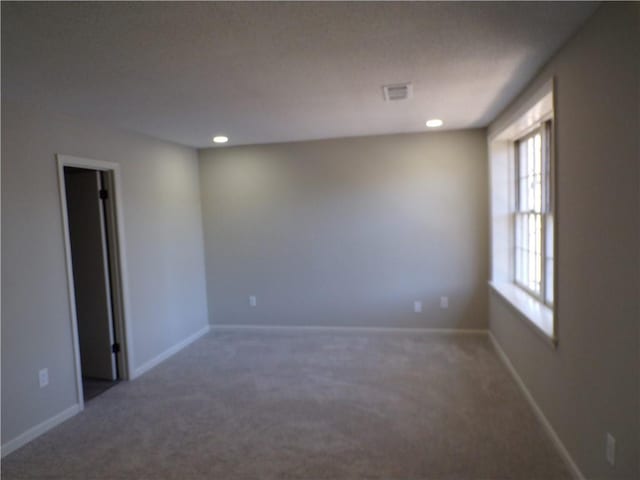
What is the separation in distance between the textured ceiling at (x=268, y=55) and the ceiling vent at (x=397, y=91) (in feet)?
0.18

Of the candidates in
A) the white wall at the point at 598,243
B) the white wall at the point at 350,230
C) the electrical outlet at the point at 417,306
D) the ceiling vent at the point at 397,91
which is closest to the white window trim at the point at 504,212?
the white wall at the point at 350,230

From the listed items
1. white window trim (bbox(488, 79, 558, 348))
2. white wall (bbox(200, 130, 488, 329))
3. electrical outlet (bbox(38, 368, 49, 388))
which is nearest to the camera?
electrical outlet (bbox(38, 368, 49, 388))

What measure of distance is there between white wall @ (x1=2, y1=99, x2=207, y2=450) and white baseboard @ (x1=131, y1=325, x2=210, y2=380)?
7 centimetres

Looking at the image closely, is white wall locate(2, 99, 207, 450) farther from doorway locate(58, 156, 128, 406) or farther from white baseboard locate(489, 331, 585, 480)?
→ white baseboard locate(489, 331, 585, 480)

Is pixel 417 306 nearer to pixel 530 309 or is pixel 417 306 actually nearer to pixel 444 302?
pixel 444 302

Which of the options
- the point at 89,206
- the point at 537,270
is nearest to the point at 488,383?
the point at 537,270

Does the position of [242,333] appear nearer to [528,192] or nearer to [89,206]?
[89,206]

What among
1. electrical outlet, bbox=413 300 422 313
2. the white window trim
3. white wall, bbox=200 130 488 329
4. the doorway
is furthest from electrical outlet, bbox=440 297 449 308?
the doorway

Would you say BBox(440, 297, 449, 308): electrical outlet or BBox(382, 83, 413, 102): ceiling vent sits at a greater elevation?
BBox(382, 83, 413, 102): ceiling vent

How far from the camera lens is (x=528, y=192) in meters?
3.79

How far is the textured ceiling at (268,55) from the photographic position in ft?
5.62

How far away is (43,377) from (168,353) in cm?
153

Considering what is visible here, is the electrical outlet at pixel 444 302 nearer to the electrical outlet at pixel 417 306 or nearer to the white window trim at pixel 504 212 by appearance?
the electrical outlet at pixel 417 306

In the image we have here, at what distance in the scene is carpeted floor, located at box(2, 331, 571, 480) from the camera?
243 cm
